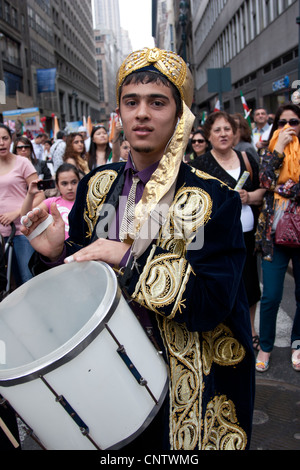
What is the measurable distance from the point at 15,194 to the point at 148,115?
126 inches

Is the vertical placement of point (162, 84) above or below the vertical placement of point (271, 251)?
above

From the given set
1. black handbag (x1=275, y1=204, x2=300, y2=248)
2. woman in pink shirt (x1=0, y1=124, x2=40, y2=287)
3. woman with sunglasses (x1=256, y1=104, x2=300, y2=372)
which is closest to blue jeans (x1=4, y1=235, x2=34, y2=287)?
woman in pink shirt (x1=0, y1=124, x2=40, y2=287)

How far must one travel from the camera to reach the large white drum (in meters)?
1.22

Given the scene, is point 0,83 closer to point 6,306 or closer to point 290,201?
point 6,306

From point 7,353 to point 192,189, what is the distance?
32.9 inches

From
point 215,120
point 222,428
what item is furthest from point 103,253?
point 215,120

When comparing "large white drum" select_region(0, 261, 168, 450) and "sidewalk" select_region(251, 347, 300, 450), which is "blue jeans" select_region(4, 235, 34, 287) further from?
"large white drum" select_region(0, 261, 168, 450)

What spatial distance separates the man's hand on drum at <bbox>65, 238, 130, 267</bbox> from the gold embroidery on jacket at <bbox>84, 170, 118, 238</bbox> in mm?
347

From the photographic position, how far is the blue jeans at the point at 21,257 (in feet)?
14.4

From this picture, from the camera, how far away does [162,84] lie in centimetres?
162

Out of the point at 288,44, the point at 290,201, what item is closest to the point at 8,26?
the point at 288,44

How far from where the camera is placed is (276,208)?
375 cm

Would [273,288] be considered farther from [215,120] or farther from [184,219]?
[184,219]
